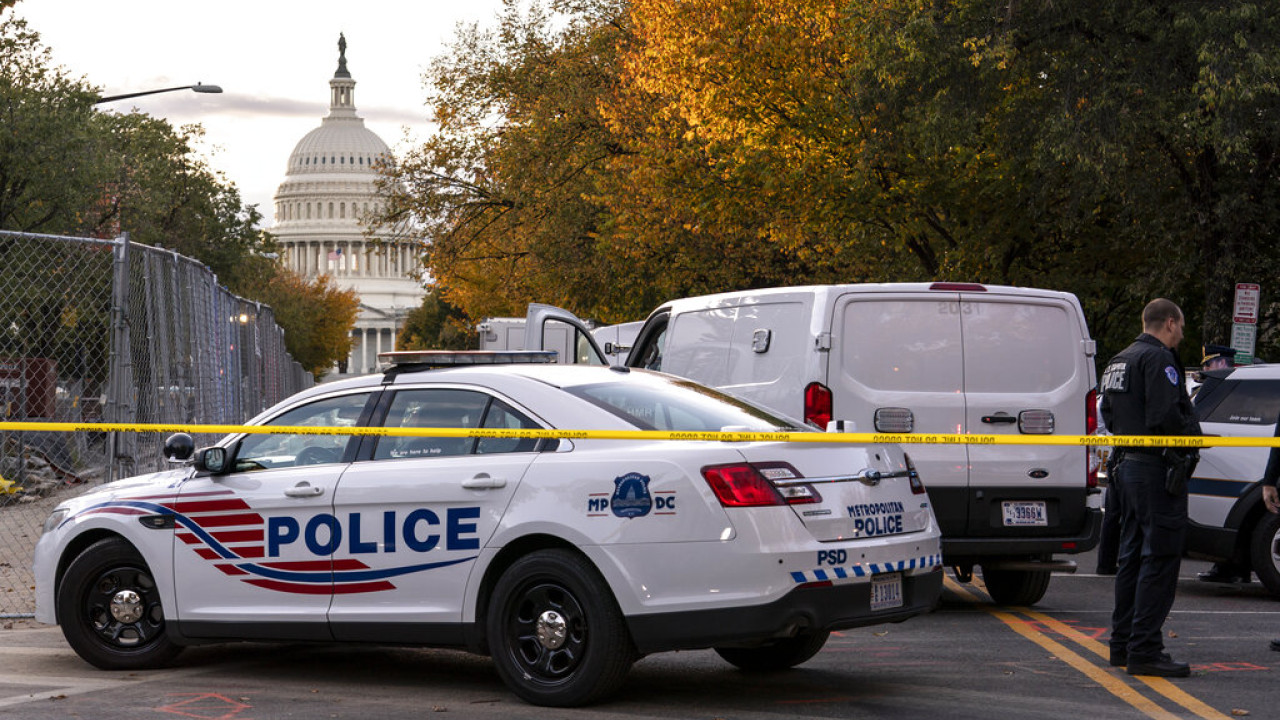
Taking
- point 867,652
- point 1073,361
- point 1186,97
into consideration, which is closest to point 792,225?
point 1186,97

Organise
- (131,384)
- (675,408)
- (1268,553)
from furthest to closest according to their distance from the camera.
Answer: (131,384) → (1268,553) → (675,408)

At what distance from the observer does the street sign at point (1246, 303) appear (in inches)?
848

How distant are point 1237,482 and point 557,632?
20.9 feet

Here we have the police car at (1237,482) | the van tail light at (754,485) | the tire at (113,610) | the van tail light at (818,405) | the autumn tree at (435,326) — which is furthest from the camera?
the autumn tree at (435,326)

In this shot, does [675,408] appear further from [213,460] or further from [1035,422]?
[1035,422]

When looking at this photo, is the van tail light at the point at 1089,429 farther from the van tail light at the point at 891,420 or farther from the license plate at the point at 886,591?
the license plate at the point at 886,591

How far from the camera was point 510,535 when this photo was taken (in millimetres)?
7273

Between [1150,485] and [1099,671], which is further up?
[1150,485]

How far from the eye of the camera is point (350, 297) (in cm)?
12544

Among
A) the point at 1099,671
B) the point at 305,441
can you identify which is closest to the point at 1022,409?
the point at 1099,671

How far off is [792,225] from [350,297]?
96.7 m

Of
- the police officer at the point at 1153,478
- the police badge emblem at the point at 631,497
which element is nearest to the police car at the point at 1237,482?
the police officer at the point at 1153,478

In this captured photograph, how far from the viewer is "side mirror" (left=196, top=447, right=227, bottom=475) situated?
8.18 metres

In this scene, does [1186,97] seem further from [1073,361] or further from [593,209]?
[593,209]
